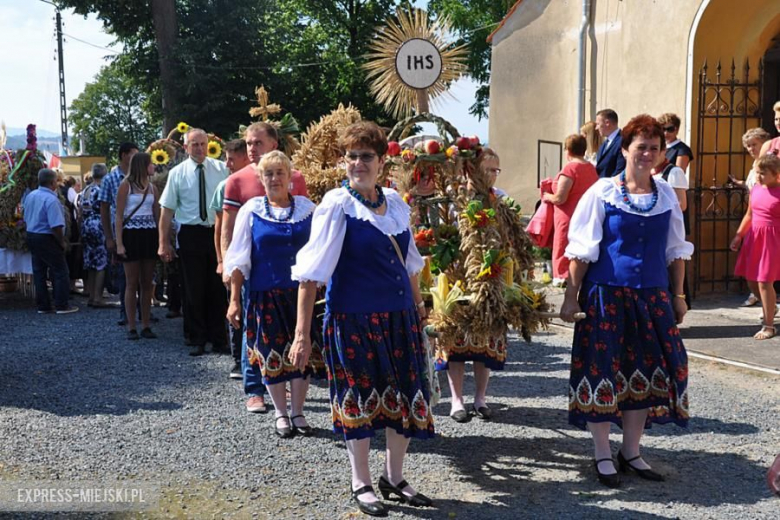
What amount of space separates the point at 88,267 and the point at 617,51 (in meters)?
7.62

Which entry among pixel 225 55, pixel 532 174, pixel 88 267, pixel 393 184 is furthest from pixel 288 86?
pixel 393 184

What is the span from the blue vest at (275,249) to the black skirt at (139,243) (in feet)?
11.6

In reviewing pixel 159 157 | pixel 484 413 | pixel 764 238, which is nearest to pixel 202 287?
pixel 159 157

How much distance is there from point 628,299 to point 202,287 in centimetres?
449

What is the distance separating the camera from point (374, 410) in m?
4.29

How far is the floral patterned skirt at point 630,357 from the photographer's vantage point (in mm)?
4613

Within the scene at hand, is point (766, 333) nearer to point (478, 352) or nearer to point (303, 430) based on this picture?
point (478, 352)

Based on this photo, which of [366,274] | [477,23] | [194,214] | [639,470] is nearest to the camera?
[366,274]

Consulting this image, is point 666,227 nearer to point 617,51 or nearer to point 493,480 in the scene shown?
point 493,480

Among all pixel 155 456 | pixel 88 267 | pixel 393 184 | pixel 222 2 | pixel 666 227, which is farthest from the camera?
pixel 222 2

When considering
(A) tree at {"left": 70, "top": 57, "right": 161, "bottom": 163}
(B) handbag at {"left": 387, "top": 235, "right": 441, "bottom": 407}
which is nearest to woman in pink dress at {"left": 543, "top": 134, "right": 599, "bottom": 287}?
(B) handbag at {"left": 387, "top": 235, "right": 441, "bottom": 407}

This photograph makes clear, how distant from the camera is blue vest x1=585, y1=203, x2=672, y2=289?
4562 millimetres

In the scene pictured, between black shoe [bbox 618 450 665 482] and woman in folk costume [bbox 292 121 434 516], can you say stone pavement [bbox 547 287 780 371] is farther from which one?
woman in folk costume [bbox 292 121 434 516]

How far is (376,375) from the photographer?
14.1ft
